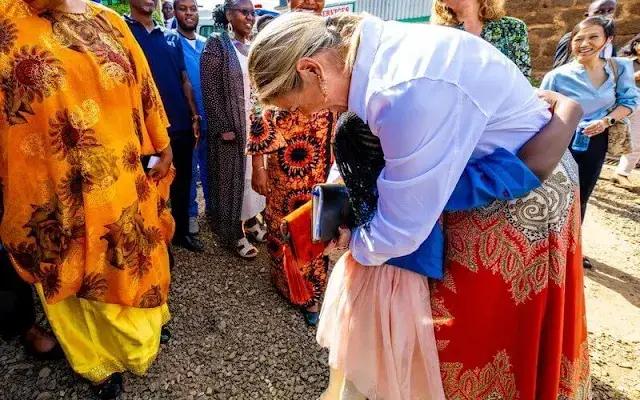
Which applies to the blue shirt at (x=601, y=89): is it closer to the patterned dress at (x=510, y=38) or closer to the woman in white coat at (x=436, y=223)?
the patterned dress at (x=510, y=38)

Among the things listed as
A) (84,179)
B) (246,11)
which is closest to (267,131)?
(84,179)

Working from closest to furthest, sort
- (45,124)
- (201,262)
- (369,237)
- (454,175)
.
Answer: (454,175), (369,237), (45,124), (201,262)

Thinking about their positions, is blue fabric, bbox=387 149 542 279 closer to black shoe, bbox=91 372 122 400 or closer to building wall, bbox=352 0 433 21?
black shoe, bbox=91 372 122 400

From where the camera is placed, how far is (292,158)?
237 centimetres

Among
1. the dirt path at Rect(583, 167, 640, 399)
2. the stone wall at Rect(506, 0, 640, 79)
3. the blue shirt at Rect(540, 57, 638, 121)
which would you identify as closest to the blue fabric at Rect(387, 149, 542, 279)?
the dirt path at Rect(583, 167, 640, 399)

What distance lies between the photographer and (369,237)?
1.17 metres

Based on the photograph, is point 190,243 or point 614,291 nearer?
point 614,291

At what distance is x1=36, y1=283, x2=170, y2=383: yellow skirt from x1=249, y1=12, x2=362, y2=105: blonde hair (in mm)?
1318

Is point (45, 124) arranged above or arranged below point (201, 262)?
above

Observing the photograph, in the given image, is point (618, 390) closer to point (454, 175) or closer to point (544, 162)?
point (544, 162)

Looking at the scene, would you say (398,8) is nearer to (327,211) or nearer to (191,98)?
(191,98)

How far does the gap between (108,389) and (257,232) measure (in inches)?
73.4

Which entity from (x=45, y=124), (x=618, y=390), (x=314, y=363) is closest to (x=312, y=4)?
(x=45, y=124)

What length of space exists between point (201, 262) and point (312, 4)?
1958 mm
